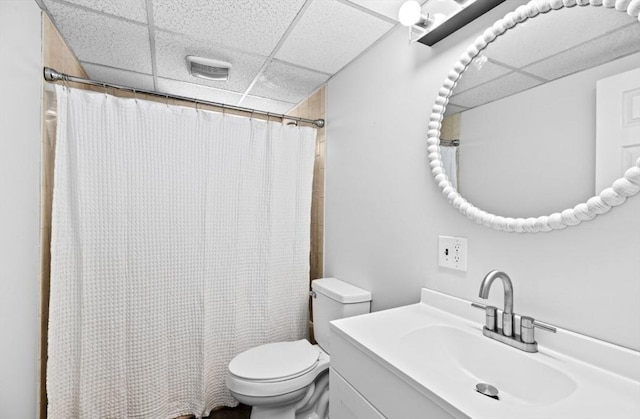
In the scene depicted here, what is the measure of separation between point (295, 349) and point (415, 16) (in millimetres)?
1651

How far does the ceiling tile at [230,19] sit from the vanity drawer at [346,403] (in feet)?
5.08

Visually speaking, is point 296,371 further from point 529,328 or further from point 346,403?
point 529,328

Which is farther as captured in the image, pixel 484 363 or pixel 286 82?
pixel 286 82

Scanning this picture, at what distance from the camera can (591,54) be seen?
2.67ft

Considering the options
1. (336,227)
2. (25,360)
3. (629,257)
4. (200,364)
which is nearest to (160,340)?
(200,364)

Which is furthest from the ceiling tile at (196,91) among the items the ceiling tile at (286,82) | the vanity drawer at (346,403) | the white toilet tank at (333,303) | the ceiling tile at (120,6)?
the vanity drawer at (346,403)

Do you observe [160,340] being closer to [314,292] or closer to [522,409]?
[314,292]

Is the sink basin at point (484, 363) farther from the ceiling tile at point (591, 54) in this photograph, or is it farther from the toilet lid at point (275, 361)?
the ceiling tile at point (591, 54)

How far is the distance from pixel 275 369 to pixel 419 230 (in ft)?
3.11

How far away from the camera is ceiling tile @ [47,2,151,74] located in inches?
53.6

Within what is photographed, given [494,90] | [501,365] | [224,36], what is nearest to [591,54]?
[494,90]

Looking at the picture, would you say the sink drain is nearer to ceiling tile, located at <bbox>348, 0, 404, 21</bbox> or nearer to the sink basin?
the sink basin

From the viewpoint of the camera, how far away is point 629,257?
0.73 meters

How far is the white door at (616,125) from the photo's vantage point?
28.5 inches
